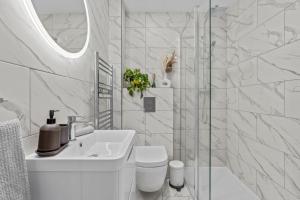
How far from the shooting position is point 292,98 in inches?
49.8

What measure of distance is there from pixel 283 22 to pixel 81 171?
166cm

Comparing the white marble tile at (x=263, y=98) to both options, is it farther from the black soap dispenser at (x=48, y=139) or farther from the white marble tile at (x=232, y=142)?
the black soap dispenser at (x=48, y=139)

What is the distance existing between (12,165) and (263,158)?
1.81 metres

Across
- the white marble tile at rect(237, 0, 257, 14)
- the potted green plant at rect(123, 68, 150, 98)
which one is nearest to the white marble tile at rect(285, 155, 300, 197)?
the white marble tile at rect(237, 0, 257, 14)

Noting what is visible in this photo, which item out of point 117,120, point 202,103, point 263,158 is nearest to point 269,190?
point 263,158

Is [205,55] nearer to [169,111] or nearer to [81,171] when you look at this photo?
[169,111]

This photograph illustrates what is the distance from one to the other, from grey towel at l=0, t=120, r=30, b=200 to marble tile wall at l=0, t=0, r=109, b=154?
0.12m

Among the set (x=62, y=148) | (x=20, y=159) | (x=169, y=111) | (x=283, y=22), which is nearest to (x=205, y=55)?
(x=283, y=22)

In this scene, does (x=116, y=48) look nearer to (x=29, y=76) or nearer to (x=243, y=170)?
(x=29, y=76)

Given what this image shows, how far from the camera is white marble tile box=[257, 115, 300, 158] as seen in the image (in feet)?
4.07

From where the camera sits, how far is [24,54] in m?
0.71

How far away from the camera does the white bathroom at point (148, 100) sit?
2.10 feet

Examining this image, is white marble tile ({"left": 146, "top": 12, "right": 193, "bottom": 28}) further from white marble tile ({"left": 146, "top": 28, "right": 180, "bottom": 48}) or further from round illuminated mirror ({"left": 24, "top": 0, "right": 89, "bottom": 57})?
round illuminated mirror ({"left": 24, "top": 0, "right": 89, "bottom": 57})

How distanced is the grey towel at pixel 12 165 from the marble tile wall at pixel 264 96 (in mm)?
1551
